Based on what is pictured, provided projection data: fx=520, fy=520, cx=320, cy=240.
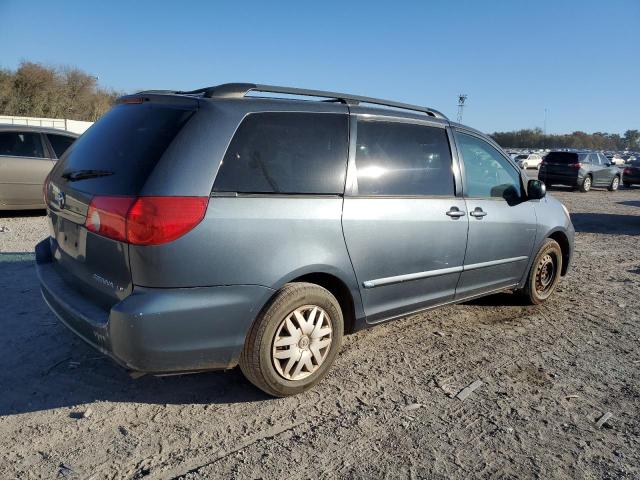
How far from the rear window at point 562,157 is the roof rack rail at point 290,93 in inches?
740

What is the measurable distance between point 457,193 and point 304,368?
6.12 feet

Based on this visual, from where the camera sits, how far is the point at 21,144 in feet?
27.4

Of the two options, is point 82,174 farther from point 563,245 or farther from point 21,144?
point 21,144

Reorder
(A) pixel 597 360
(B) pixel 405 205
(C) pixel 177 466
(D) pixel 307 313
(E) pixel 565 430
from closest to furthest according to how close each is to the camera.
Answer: (C) pixel 177 466, (E) pixel 565 430, (D) pixel 307 313, (B) pixel 405 205, (A) pixel 597 360

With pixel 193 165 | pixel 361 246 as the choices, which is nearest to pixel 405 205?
pixel 361 246

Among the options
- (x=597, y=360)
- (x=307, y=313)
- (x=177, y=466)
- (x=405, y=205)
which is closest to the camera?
(x=177, y=466)

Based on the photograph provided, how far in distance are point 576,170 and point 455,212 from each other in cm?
1891

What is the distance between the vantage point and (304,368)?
3160mm

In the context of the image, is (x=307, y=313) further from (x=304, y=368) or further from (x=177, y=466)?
(x=177, y=466)

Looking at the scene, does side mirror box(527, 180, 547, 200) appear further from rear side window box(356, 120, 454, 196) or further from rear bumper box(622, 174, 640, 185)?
rear bumper box(622, 174, 640, 185)

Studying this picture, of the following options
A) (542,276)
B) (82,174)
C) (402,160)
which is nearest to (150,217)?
(82,174)

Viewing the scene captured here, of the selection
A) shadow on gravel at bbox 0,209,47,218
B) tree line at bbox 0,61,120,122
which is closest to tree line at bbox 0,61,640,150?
tree line at bbox 0,61,120,122

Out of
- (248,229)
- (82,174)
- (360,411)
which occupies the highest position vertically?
(82,174)

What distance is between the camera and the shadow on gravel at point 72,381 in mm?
3021
